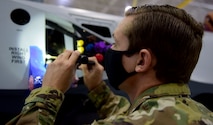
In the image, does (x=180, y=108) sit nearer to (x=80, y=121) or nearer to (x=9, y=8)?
(x=80, y=121)

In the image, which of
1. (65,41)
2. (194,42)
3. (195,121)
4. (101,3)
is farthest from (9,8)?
(101,3)

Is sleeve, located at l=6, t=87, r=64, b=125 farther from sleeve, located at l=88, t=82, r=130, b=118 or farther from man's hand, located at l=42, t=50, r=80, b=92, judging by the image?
sleeve, located at l=88, t=82, r=130, b=118

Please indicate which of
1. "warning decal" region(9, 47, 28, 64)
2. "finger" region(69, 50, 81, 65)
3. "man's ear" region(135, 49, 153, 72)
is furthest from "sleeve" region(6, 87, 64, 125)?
"warning decal" region(9, 47, 28, 64)

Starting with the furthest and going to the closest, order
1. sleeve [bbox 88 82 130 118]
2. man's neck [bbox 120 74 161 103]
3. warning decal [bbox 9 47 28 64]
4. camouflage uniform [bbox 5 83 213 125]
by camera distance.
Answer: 1. warning decal [bbox 9 47 28 64]
2. sleeve [bbox 88 82 130 118]
3. man's neck [bbox 120 74 161 103]
4. camouflage uniform [bbox 5 83 213 125]

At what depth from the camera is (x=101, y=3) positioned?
445 centimetres

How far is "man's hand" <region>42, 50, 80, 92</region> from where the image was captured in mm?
785

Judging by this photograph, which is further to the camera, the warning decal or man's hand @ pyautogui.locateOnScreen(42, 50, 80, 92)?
the warning decal

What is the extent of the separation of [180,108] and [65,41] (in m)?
0.89

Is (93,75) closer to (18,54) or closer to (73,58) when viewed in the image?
(73,58)

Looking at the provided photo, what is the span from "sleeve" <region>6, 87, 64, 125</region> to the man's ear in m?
0.21

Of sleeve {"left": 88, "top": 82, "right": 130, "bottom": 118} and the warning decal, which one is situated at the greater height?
the warning decal

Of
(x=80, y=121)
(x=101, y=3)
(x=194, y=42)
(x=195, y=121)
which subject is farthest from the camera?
(x=101, y=3)

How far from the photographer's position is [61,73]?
0.80 metres

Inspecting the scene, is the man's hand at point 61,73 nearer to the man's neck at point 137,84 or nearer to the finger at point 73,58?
the finger at point 73,58
